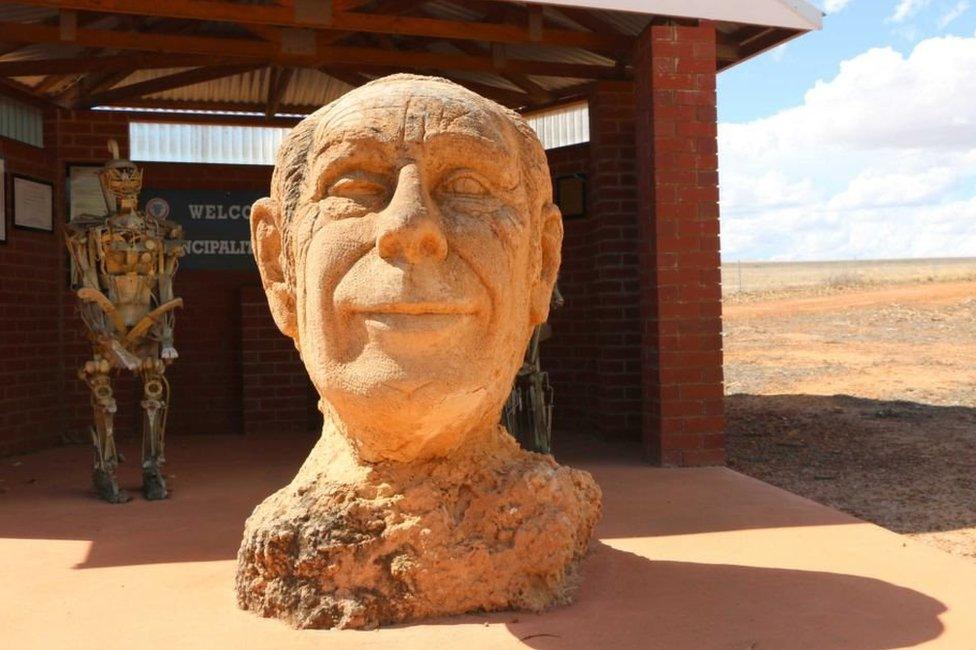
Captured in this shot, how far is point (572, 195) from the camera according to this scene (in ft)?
29.7

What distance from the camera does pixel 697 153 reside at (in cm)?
677

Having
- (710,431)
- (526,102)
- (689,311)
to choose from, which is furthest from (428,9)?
(710,431)

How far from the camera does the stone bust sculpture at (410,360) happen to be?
10.3 ft

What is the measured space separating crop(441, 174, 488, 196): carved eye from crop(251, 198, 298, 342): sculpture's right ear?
0.73 m

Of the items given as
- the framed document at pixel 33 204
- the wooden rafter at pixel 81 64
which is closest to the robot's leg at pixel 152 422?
the framed document at pixel 33 204

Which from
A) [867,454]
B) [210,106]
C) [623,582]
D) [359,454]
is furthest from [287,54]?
[867,454]

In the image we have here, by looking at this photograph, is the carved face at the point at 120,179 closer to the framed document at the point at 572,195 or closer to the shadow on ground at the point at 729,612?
the framed document at the point at 572,195

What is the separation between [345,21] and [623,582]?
4797 mm

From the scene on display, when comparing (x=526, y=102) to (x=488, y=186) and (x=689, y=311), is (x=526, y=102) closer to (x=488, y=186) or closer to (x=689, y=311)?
(x=689, y=311)

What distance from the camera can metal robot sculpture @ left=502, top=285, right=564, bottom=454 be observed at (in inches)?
272

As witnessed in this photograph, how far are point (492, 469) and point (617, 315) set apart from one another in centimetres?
502

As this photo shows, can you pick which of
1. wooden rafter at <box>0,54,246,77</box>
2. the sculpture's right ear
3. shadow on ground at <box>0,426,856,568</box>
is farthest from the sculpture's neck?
wooden rafter at <box>0,54,246,77</box>

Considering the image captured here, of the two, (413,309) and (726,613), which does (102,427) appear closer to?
(413,309)

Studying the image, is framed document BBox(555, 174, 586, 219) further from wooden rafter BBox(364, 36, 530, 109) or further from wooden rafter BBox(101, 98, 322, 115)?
wooden rafter BBox(101, 98, 322, 115)
